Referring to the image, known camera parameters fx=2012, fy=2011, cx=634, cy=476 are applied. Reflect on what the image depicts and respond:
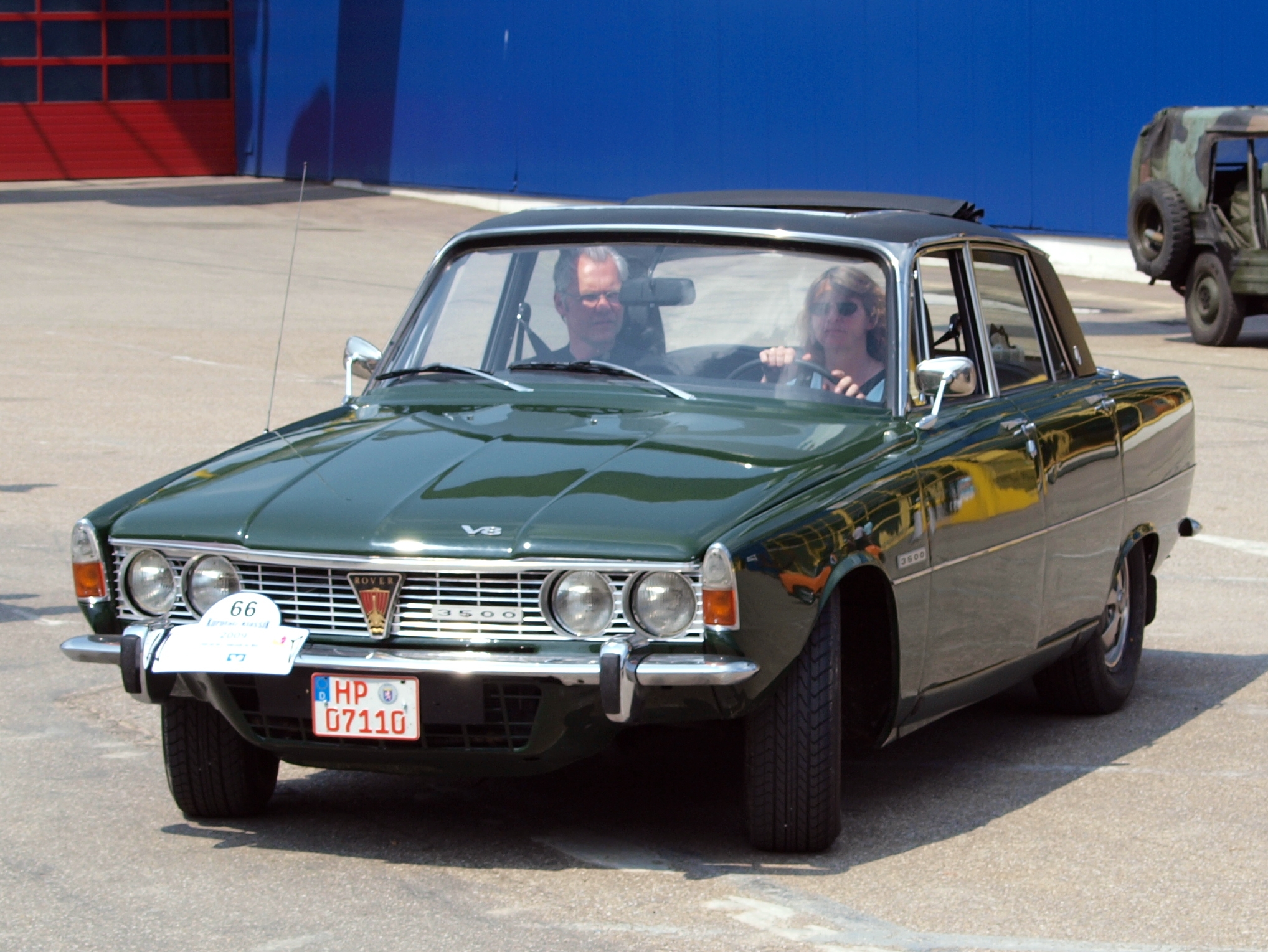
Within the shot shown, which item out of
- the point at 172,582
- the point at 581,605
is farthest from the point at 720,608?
the point at 172,582

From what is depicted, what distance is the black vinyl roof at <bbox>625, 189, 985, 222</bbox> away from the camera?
6418 millimetres

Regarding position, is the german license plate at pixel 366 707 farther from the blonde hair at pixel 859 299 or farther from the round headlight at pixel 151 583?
the blonde hair at pixel 859 299

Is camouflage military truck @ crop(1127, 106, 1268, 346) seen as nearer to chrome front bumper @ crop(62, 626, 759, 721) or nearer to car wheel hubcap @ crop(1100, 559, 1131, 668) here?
car wheel hubcap @ crop(1100, 559, 1131, 668)

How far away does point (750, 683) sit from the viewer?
14.6ft

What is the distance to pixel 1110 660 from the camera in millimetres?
6625

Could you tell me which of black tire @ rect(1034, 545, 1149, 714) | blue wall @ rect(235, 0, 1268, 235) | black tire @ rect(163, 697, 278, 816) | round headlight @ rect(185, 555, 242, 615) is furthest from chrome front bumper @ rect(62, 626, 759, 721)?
blue wall @ rect(235, 0, 1268, 235)

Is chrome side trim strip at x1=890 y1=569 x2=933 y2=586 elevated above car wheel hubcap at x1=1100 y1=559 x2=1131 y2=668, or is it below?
above

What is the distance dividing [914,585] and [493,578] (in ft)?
3.82

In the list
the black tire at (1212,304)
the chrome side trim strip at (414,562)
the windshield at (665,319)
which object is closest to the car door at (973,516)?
the windshield at (665,319)

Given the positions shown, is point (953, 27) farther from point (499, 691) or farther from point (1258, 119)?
point (499, 691)

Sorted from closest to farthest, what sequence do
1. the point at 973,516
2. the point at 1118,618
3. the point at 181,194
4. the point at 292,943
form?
1. the point at 292,943
2. the point at 973,516
3. the point at 1118,618
4. the point at 181,194

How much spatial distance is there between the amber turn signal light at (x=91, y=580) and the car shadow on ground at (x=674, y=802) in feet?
2.14

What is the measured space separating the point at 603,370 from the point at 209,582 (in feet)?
4.68

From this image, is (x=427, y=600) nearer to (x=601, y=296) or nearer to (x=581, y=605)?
(x=581, y=605)
